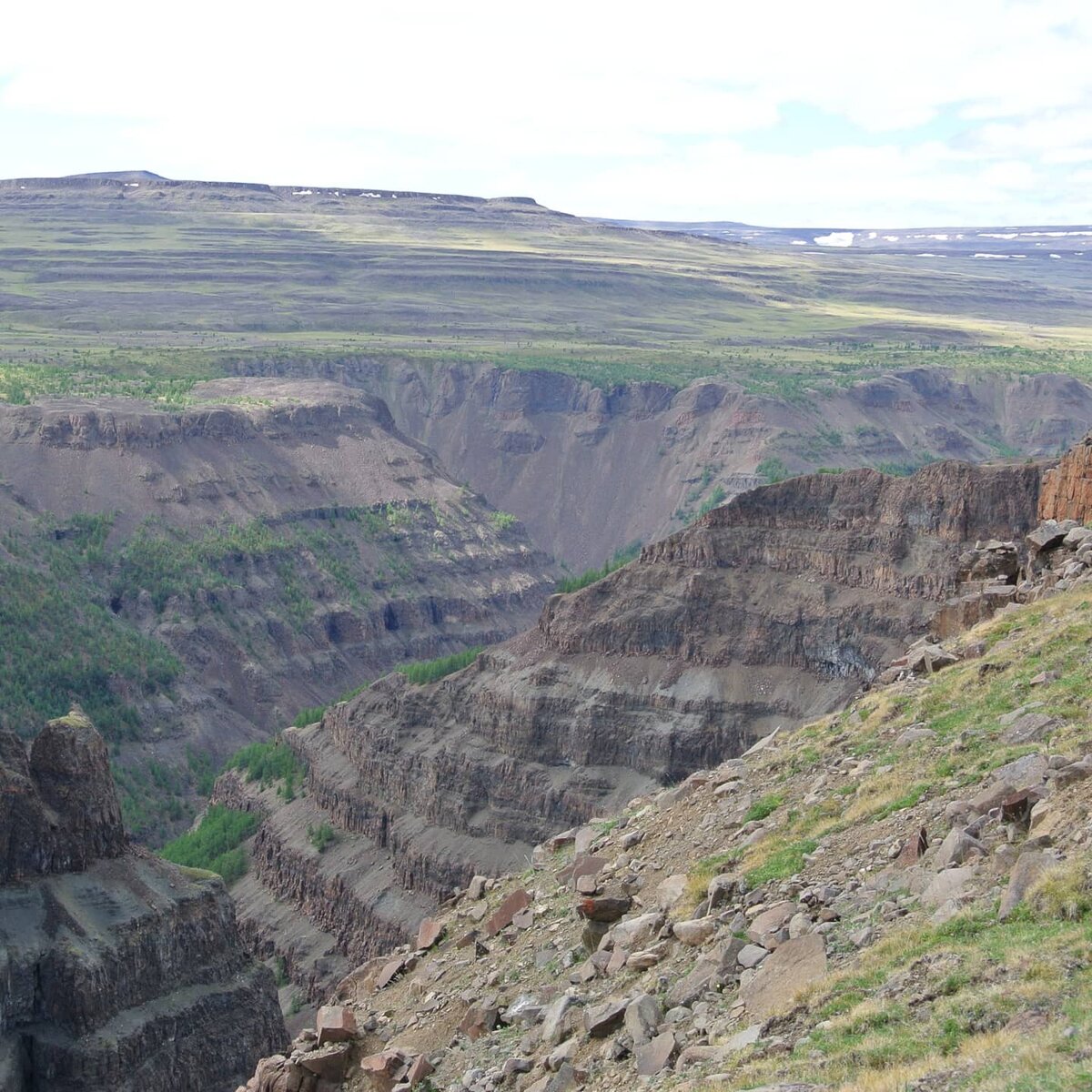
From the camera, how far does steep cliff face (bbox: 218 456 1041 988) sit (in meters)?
104

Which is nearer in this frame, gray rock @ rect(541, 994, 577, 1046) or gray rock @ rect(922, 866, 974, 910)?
gray rock @ rect(922, 866, 974, 910)

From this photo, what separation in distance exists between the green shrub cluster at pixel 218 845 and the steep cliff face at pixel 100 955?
143 feet

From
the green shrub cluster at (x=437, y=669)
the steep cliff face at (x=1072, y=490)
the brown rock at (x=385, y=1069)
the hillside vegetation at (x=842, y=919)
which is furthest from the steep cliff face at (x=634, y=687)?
the brown rock at (x=385, y=1069)

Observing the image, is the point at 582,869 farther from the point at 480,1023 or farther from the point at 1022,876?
the point at 1022,876

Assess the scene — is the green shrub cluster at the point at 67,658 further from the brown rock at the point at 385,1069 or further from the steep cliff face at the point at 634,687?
the brown rock at the point at 385,1069

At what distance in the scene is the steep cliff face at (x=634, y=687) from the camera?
10406cm

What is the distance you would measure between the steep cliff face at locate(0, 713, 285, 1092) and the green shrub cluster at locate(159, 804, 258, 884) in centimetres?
4357

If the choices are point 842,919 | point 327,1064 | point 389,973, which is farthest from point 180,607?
point 842,919

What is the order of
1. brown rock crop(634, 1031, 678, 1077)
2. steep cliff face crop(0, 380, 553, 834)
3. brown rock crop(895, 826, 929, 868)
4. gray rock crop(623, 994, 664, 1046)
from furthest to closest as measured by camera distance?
steep cliff face crop(0, 380, 553, 834)
brown rock crop(895, 826, 929, 868)
gray rock crop(623, 994, 664, 1046)
brown rock crop(634, 1031, 678, 1077)

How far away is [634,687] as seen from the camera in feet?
354

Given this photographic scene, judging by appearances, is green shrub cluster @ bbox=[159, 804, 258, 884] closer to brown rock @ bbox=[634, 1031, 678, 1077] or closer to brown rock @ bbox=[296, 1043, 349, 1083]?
brown rock @ bbox=[296, 1043, 349, 1083]

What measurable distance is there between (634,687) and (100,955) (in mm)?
45855

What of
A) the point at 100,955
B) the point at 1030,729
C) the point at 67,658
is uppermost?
the point at 1030,729

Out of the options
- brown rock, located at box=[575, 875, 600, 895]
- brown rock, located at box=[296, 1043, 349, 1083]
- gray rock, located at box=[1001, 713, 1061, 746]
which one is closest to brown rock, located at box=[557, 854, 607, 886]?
brown rock, located at box=[575, 875, 600, 895]
